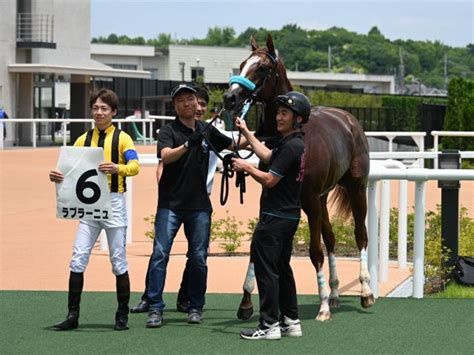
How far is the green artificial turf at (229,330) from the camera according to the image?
668 cm

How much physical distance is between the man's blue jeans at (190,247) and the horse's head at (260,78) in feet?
2.93

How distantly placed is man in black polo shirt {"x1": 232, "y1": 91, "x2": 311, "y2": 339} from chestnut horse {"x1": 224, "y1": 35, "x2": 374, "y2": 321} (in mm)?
342

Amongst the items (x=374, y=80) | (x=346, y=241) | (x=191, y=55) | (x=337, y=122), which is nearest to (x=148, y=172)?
(x=346, y=241)

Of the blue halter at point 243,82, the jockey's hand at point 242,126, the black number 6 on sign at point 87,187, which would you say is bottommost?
the black number 6 on sign at point 87,187

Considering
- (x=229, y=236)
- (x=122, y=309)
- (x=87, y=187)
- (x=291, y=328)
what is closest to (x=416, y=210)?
(x=291, y=328)

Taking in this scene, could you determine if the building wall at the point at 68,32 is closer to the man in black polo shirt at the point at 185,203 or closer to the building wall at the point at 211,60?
the man in black polo shirt at the point at 185,203

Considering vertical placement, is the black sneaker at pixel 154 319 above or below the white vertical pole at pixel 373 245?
below

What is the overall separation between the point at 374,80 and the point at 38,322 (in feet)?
354

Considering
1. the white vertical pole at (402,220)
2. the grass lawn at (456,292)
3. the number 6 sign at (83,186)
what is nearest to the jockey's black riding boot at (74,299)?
the number 6 sign at (83,186)

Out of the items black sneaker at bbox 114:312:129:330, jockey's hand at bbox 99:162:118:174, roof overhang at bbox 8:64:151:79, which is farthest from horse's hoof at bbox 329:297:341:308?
roof overhang at bbox 8:64:151:79

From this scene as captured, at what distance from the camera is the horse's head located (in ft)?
23.6

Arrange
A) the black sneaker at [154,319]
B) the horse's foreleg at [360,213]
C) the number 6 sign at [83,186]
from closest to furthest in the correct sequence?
the number 6 sign at [83,186] < the black sneaker at [154,319] < the horse's foreleg at [360,213]

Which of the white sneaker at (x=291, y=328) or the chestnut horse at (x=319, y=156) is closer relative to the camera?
the white sneaker at (x=291, y=328)

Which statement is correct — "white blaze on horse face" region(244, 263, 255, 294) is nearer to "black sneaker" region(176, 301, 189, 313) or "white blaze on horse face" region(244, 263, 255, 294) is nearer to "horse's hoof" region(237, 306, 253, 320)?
"horse's hoof" region(237, 306, 253, 320)
